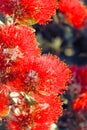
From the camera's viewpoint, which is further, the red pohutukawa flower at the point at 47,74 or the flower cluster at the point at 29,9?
the flower cluster at the point at 29,9

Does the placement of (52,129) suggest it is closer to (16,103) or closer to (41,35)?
(16,103)

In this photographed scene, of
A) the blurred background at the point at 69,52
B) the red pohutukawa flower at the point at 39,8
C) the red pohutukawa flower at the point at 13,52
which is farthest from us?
the blurred background at the point at 69,52

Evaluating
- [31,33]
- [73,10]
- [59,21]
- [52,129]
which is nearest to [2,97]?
[31,33]

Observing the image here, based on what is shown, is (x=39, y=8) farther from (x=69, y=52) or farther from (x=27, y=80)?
(x=69, y=52)

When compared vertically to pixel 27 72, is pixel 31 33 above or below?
above

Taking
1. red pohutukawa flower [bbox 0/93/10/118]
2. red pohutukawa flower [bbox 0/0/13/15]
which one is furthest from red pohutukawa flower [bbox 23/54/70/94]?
red pohutukawa flower [bbox 0/0/13/15]

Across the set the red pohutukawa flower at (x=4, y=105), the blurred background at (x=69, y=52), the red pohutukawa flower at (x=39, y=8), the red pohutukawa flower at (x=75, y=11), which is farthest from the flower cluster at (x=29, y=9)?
the red pohutukawa flower at (x=75, y=11)

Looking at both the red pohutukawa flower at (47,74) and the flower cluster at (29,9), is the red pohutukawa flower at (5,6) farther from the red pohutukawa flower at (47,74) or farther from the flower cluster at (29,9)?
the red pohutukawa flower at (47,74)

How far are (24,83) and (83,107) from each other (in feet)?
4.08

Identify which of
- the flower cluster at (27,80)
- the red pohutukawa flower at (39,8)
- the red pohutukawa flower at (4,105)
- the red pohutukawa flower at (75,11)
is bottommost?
the red pohutukawa flower at (4,105)

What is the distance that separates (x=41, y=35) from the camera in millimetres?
4102

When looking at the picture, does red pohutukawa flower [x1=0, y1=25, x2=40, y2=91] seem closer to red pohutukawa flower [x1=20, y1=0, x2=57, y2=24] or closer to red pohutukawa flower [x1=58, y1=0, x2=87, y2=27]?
red pohutukawa flower [x1=20, y1=0, x2=57, y2=24]

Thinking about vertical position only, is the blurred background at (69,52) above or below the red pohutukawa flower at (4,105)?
above

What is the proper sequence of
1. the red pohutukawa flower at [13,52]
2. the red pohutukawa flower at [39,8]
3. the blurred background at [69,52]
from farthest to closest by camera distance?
1. the blurred background at [69,52]
2. the red pohutukawa flower at [39,8]
3. the red pohutukawa flower at [13,52]
